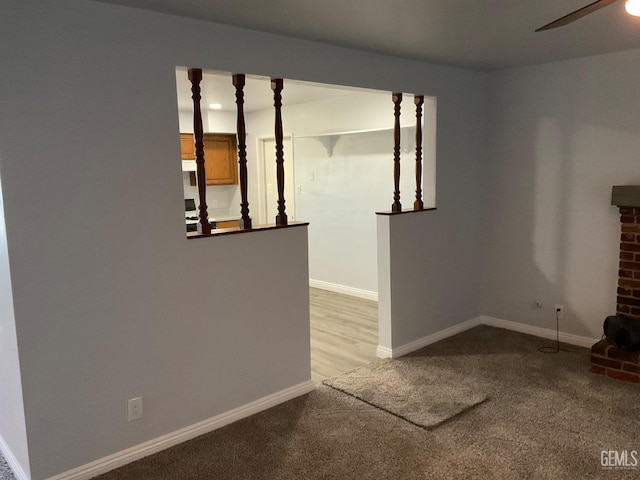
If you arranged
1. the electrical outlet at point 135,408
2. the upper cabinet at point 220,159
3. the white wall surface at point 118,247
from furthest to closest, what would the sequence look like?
→ 1. the upper cabinet at point 220,159
2. the electrical outlet at point 135,408
3. the white wall surface at point 118,247

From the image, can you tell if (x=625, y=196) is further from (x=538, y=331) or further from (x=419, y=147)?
(x=419, y=147)

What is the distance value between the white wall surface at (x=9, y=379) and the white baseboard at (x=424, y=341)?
8.45ft

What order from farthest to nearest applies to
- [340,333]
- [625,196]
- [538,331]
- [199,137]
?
[340,333] < [538,331] < [625,196] < [199,137]

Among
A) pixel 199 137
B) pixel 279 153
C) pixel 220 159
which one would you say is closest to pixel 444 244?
pixel 279 153

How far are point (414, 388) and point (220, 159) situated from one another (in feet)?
16.2

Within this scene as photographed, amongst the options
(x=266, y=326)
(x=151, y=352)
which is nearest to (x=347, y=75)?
(x=266, y=326)

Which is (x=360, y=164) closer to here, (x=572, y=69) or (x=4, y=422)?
(x=572, y=69)

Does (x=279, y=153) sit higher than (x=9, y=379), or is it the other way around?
(x=279, y=153)

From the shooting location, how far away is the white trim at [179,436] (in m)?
2.52

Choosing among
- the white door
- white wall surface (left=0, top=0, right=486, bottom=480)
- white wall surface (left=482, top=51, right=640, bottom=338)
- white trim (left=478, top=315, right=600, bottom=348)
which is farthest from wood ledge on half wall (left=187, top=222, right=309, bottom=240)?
the white door

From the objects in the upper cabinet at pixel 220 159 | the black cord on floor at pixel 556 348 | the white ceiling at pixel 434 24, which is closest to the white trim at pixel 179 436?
the black cord on floor at pixel 556 348

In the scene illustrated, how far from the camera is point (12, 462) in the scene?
2.62 metres

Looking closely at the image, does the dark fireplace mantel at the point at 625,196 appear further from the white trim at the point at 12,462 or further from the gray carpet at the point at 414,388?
the white trim at the point at 12,462

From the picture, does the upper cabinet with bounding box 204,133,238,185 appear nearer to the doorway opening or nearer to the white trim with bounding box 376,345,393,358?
the doorway opening
